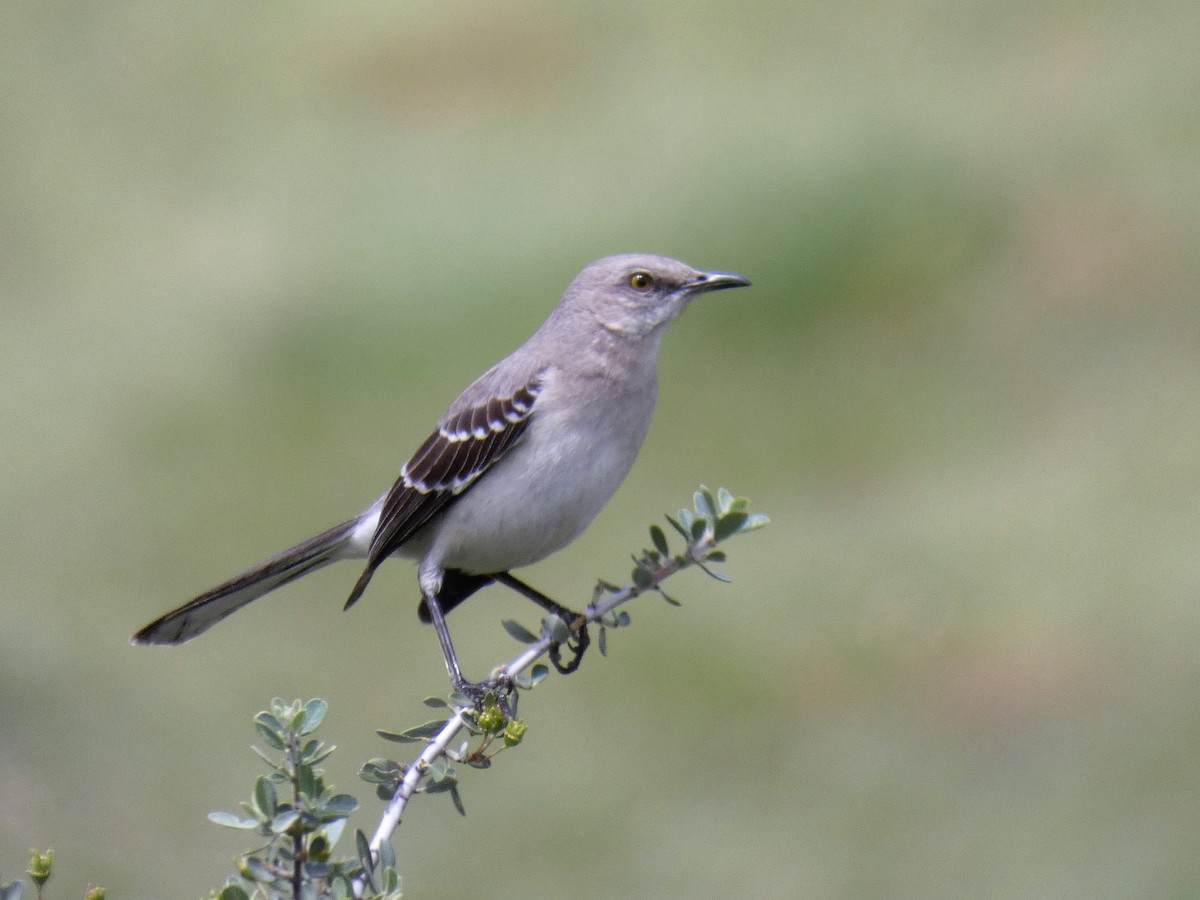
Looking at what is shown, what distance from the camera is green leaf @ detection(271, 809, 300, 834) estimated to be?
2.55 m

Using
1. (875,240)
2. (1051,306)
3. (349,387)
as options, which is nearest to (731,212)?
(875,240)

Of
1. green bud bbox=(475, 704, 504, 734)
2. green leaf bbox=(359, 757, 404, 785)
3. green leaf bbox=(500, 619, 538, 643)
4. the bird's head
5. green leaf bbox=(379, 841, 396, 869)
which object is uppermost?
the bird's head

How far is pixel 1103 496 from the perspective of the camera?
9.45m

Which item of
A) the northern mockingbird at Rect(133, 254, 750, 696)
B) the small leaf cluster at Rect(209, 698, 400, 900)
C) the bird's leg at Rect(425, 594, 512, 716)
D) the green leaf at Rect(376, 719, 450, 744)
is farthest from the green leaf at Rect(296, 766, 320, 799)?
the northern mockingbird at Rect(133, 254, 750, 696)

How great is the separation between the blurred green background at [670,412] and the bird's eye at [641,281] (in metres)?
3.47

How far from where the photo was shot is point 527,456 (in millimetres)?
4969

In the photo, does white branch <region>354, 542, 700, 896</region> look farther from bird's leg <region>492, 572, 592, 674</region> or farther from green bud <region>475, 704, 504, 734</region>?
bird's leg <region>492, 572, 592, 674</region>

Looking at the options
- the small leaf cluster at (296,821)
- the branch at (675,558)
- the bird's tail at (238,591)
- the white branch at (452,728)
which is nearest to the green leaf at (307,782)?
the small leaf cluster at (296,821)

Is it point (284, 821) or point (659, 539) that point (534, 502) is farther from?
point (284, 821)

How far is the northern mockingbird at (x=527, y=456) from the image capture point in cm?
490

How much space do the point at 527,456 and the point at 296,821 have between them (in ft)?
8.22

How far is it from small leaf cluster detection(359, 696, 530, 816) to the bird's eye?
2.10 meters

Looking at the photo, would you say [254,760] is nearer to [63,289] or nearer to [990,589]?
[990,589]

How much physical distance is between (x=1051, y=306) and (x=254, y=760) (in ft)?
22.2
